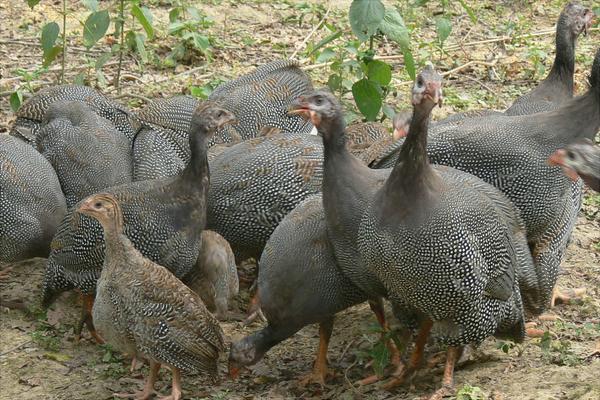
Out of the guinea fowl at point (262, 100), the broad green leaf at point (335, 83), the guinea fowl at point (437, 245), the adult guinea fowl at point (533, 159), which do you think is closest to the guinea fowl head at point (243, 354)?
the guinea fowl at point (437, 245)

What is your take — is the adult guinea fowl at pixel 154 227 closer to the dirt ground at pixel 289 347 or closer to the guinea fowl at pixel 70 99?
the dirt ground at pixel 289 347

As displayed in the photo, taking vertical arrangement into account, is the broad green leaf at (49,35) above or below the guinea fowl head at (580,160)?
below

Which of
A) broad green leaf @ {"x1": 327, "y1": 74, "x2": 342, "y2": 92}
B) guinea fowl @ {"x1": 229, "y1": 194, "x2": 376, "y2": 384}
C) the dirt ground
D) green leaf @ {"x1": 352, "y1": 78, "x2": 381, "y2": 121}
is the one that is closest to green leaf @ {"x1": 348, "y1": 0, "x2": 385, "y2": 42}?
green leaf @ {"x1": 352, "y1": 78, "x2": 381, "y2": 121}

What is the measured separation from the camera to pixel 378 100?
23.1ft

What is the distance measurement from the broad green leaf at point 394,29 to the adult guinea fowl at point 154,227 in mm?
1401

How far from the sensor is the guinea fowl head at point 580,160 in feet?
15.3

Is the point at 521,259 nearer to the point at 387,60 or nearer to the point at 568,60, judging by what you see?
the point at 568,60

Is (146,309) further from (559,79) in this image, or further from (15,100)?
(559,79)

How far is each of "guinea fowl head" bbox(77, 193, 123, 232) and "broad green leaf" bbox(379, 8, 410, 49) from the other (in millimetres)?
2281

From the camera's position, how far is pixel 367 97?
707cm

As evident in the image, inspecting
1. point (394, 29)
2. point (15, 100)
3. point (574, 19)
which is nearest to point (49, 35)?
point (15, 100)

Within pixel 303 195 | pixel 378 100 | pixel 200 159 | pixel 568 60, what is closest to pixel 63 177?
pixel 200 159

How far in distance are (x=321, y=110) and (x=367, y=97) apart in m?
1.79

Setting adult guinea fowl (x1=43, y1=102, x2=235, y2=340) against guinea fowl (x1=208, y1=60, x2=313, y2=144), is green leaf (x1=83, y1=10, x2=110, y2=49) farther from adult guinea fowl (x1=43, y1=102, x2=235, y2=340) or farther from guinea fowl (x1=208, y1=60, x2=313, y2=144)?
adult guinea fowl (x1=43, y1=102, x2=235, y2=340)
